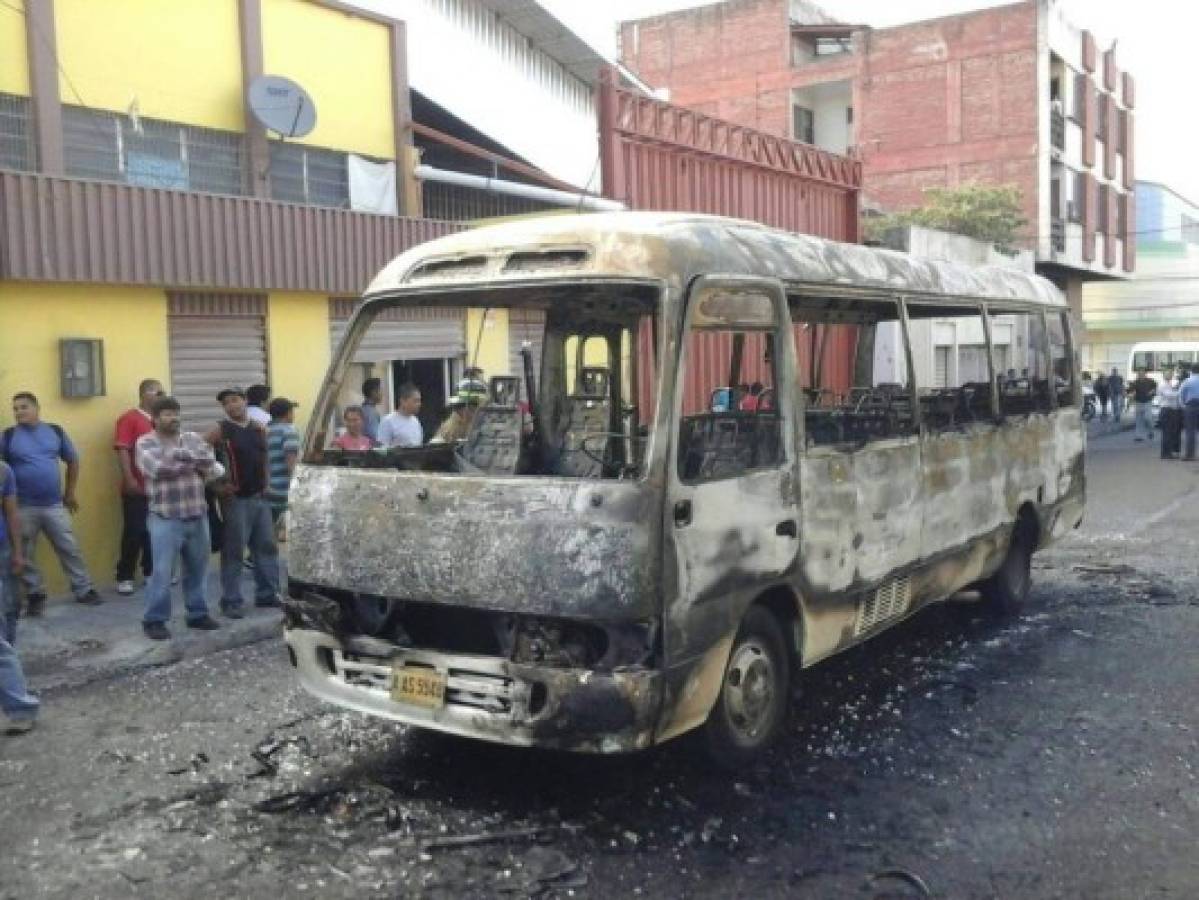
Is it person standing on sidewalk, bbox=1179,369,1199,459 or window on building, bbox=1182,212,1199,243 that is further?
window on building, bbox=1182,212,1199,243

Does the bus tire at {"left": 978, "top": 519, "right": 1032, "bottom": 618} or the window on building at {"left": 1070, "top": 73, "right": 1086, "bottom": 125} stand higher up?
the window on building at {"left": 1070, "top": 73, "right": 1086, "bottom": 125}

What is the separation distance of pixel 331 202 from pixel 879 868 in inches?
360

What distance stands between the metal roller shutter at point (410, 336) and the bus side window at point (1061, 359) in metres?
5.14

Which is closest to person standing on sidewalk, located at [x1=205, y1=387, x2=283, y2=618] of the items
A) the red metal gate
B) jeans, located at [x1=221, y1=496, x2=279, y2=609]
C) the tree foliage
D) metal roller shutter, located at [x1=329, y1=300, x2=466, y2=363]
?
jeans, located at [x1=221, y1=496, x2=279, y2=609]

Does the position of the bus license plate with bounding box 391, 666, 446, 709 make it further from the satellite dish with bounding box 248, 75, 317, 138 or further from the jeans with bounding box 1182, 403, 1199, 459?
the jeans with bounding box 1182, 403, 1199, 459

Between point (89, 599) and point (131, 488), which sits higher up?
point (131, 488)

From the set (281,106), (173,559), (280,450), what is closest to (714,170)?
(281,106)

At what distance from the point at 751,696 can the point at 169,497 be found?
4.08m

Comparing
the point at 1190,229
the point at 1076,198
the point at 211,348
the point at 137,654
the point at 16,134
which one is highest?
the point at 1190,229

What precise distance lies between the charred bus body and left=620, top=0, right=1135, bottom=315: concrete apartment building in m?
30.1

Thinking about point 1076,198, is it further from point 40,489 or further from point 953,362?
point 40,489

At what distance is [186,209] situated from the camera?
9.09 meters

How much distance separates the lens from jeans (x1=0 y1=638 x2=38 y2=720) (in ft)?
17.6

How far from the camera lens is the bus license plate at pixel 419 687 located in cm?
420
